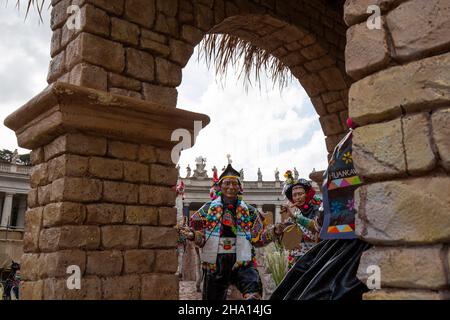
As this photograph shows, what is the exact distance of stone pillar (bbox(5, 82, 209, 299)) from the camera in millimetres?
3119

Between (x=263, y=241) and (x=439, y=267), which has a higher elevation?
(x=263, y=241)

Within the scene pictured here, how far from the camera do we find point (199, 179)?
31422mm

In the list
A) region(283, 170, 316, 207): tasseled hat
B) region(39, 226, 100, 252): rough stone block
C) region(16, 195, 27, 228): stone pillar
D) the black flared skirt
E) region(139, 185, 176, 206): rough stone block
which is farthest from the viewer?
region(16, 195, 27, 228): stone pillar

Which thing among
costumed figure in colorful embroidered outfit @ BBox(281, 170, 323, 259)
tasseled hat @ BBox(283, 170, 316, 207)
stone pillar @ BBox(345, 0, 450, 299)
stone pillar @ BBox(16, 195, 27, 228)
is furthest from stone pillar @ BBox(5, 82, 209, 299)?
stone pillar @ BBox(16, 195, 27, 228)

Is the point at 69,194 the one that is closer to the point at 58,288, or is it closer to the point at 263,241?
the point at 58,288

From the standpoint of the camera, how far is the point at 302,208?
4770 millimetres

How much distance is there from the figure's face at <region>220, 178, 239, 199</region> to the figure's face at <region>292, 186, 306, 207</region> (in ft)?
2.16

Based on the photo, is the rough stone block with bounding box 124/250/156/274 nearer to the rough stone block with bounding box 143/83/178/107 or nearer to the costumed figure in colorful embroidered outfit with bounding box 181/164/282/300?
the costumed figure in colorful embroidered outfit with bounding box 181/164/282/300

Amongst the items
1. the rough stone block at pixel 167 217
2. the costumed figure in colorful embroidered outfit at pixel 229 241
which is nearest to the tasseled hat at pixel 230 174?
the costumed figure in colorful embroidered outfit at pixel 229 241

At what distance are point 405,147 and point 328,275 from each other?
84cm

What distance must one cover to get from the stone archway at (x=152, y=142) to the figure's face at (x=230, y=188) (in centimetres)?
100

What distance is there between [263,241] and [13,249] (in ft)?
68.8
